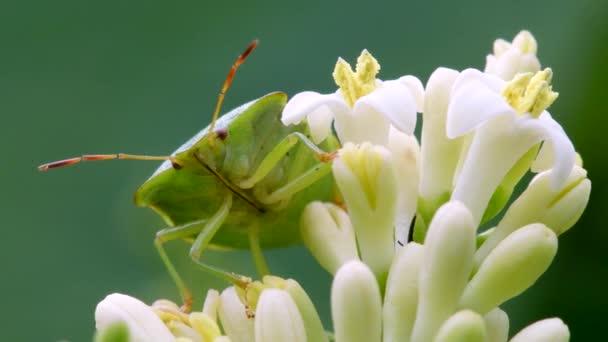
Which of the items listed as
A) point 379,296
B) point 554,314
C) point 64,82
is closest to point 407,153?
point 379,296

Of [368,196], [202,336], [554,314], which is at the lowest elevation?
[554,314]

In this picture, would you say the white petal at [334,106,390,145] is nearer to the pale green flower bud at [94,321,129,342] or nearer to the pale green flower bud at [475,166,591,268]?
the pale green flower bud at [475,166,591,268]

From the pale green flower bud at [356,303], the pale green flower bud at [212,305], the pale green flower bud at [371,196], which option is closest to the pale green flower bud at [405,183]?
the pale green flower bud at [371,196]

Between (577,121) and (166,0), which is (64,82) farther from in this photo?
(577,121)

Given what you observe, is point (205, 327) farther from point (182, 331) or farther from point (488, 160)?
point (488, 160)

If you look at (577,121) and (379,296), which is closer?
(379,296)

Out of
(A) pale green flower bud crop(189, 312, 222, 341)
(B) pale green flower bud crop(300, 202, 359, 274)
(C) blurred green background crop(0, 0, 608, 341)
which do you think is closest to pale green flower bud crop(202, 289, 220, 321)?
(A) pale green flower bud crop(189, 312, 222, 341)

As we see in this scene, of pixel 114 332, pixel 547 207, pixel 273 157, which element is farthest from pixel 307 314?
pixel 114 332
